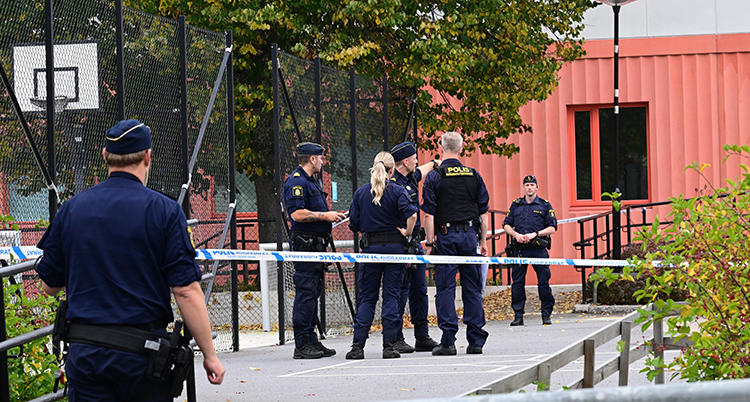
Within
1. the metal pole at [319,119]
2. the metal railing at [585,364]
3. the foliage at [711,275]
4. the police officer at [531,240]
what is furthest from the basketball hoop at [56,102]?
the police officer at [531,240]

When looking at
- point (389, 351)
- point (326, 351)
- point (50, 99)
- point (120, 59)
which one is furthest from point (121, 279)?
point (326, 351)

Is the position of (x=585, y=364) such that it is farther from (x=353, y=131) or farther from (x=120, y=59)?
(x=353, y=131)

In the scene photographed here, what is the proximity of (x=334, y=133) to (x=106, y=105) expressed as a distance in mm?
4146

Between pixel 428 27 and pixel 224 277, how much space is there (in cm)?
610

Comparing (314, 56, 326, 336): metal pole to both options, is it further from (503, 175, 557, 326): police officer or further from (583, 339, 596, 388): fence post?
(583, 339, 596, 388): fence post

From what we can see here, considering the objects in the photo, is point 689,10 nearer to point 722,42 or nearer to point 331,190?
point 722,42

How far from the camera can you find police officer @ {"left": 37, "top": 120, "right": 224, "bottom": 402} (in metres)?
3.35

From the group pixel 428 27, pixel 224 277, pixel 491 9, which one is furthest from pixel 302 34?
pixel 224 277

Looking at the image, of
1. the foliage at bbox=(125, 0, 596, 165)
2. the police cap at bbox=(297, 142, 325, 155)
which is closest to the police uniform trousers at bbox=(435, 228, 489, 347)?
the police cap at bbox=(297, 142, 325, 155)

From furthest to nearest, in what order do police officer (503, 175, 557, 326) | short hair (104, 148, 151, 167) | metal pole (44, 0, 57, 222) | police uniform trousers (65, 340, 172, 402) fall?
police officer (503, 175, 557, 326)
metal pole (44, 0, 57, 222)
short hair (104, 148, 151, 167)
police uniform trousers (65, 340, 172, 402)

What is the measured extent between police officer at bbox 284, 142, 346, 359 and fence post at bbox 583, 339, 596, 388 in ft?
12.7

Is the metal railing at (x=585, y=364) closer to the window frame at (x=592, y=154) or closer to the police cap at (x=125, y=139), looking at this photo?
the police cap at (x=125, y=139)

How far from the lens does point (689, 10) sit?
17594mm

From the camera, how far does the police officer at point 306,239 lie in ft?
28.0
